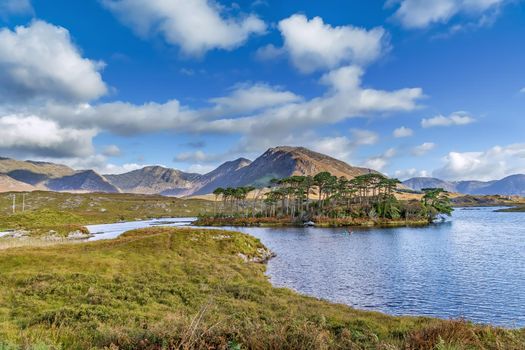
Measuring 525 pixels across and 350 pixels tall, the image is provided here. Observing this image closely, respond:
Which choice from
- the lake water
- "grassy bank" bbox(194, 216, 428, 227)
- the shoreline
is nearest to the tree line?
"grassy bank" bbox(194, 216, 428, 227)

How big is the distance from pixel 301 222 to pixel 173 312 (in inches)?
5249

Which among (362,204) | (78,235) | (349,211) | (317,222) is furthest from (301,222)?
(78,235)

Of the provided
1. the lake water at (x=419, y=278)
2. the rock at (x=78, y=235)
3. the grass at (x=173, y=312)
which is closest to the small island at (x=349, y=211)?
the rock at (x=78, y=235)

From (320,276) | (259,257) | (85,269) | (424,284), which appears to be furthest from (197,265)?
(424,284)

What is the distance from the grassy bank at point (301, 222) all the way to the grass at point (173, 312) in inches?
3472

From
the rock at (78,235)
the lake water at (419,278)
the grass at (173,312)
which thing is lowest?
the rock at (78,235)

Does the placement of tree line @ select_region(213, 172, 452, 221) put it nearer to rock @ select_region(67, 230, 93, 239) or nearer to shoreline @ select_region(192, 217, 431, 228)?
shoreline @ select_region(192, 217, 431, 228)

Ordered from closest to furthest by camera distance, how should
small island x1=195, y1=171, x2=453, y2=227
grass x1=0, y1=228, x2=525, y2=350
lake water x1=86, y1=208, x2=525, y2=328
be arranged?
grass x1=0, y1=228, x2=525, y2=350
lake water x1=86, y1=208, x2=525, y2=328
small island x1=195, y1=171, x2=453, y2=227

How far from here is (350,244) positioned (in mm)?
73562

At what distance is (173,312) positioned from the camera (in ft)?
70.2

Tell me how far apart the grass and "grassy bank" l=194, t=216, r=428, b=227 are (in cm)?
8819

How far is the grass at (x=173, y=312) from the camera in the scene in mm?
10523

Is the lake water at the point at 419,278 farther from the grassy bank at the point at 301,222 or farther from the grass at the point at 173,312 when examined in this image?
the grassy bank at the point at 301,222

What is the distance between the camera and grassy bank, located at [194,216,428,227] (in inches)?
5344
